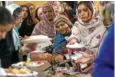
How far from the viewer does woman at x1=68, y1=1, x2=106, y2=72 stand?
2248 mm

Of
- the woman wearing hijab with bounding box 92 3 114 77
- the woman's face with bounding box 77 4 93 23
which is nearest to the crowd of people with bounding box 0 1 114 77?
the woman's face with bounding box 77 4 93 23

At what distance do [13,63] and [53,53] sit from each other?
0.41 meters

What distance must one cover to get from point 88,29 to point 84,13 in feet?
0.42

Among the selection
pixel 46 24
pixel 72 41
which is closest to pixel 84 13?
pixel 72 41

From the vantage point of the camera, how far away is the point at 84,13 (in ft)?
7.63

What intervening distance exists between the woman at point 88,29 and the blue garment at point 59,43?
11 centimetres

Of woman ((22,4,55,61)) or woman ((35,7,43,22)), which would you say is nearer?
woman ((22,4,55,61))

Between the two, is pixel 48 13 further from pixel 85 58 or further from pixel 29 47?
pixel 85 58

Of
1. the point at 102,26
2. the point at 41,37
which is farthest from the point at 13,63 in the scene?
the point at 102,26

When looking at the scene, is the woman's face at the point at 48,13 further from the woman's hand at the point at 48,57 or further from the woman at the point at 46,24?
the woman's hand at the point at 48,57

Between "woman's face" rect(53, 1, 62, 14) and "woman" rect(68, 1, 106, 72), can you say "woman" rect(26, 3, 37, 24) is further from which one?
"woman" rect(68, 1, 106, 72)

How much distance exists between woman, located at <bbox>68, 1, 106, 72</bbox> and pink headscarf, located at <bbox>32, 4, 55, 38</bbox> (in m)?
0.30

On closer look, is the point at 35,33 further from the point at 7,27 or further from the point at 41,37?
the point at 7,27

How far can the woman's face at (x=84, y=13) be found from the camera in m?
2.30
